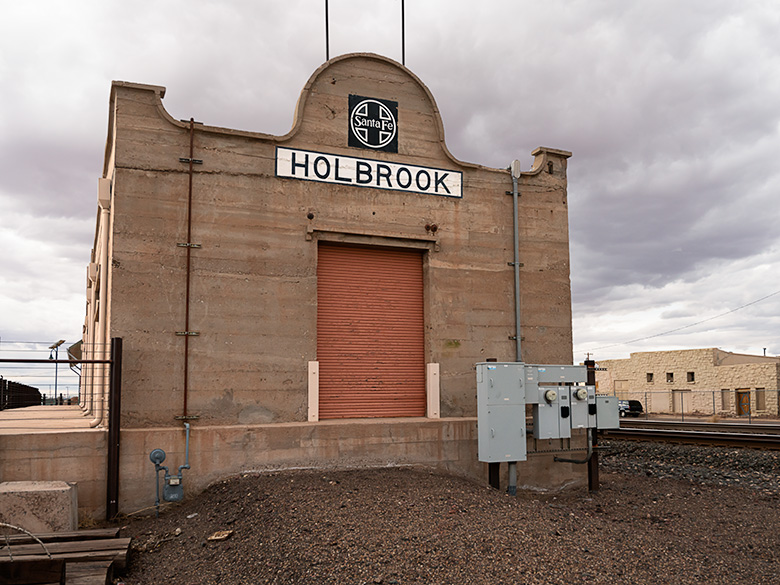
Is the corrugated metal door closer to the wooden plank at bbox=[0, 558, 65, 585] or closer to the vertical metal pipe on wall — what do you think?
the vertical metal pipe on wall

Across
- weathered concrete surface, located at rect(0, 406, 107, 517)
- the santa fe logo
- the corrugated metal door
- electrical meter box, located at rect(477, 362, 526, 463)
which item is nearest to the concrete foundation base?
weathered concrete surface, located at rect(0, 406, 107, 517)

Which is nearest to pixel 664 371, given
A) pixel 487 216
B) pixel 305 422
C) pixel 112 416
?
pixel 487 216

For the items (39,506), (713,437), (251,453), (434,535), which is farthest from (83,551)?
(713,437)

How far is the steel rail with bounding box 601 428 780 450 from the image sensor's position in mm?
16281

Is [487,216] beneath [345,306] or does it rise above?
above

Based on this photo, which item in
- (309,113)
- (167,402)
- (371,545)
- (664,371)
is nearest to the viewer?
(371,545)

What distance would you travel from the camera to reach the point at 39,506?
8180 millimetres

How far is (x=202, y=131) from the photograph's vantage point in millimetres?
10734

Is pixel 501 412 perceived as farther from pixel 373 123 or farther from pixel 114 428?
pixel 114 428

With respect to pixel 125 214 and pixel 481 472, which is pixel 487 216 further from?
pixel 125 214

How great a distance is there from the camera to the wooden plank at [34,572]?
6061mm

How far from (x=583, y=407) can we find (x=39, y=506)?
9078 millimetres

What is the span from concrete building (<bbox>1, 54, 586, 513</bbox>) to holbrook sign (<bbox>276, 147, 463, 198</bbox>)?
4cm

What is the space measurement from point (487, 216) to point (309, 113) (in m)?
4.09
